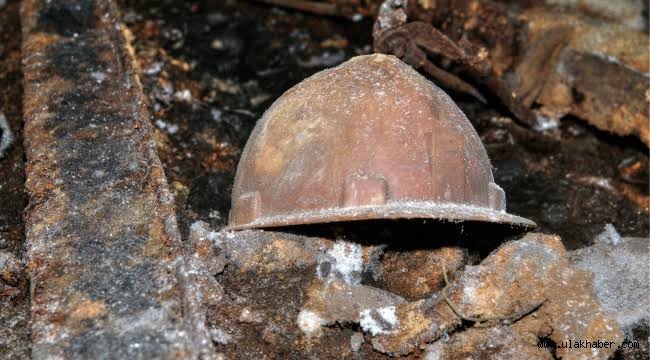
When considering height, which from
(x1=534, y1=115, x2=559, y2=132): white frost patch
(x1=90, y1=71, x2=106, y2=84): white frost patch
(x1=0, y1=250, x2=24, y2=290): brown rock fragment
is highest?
(x1=90, y1=71, x2=106, y2=84): white frost patch

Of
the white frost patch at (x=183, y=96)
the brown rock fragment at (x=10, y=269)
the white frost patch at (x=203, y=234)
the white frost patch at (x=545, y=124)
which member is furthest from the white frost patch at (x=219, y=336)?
the white frost patch at (x=545, y=124)

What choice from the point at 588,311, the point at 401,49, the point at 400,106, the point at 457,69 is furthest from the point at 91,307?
the point at 457,69

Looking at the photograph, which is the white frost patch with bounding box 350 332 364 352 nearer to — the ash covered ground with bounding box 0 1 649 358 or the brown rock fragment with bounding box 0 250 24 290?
the ash covered ground with bounding box 0 1 649 358

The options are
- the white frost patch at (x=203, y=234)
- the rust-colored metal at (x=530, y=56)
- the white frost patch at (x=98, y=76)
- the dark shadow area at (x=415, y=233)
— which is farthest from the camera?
the rust-colored metal at (x=530, y=56)

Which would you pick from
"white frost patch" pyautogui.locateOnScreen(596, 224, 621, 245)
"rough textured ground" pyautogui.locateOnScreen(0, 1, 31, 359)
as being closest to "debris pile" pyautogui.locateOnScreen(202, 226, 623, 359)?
"rough textured ground" pyautogui.locateOnScreen(0, 1, 31, 359)

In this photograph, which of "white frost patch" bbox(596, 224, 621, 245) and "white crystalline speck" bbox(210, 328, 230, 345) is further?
"white frost patch" bbox(596, 224, 621, 245)

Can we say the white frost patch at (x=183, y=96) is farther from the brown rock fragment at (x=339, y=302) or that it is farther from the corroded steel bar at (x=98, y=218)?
the brown rock fragment at (x=339, y=302)

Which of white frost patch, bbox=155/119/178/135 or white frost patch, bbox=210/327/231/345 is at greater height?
white frost patch, bbox=155/119/178/135
